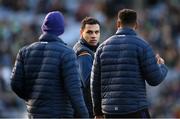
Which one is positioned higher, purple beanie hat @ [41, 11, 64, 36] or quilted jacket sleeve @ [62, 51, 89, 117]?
purple beanie hat @ [41, 11, 64, 36]

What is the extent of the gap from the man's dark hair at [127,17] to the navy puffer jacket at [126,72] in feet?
0.33

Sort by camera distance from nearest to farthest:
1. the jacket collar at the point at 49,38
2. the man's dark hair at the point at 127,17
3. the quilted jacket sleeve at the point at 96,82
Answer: the jacket collar at the point at 49,38
the man's dark hair at the point at 127,17
the quilted jacket sleeve at the point at 96,82

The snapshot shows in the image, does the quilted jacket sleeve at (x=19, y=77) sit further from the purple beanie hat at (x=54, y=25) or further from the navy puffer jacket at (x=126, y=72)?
the navy puffer jacket at (x=126, y=72)

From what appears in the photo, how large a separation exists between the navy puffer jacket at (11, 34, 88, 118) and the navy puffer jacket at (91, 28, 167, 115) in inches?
17.9

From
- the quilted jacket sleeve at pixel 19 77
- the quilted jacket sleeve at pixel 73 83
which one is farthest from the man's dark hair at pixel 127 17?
the quilted jacket sleeve at pixel 19 77

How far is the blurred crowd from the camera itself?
20312 mm

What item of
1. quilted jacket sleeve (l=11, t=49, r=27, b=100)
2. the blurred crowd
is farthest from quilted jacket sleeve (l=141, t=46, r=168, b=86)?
the blurred crowd

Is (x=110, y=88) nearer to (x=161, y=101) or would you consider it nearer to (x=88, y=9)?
(x=161, y=101)

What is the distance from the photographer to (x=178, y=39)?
21.7 meters

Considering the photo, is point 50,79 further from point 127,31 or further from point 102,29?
point 102,29

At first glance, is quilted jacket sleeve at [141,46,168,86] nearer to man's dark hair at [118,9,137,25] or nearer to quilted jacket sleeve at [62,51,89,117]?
man's dark hair at [118,9,137,25]

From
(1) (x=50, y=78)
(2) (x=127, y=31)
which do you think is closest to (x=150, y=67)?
(2) (x=127, y=31)

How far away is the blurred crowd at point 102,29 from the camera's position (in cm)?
2031

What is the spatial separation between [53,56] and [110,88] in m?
0.77
